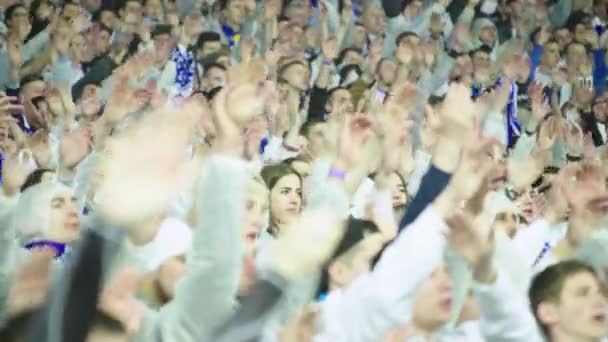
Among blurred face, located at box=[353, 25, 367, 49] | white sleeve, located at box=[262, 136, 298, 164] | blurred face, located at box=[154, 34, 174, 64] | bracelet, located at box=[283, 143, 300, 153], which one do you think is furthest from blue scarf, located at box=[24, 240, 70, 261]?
blurred face, located at box=[353, 25, 367, 49]

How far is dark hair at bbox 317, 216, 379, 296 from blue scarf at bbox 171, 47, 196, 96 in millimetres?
2612

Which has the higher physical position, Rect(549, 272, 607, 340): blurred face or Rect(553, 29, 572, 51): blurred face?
Rect(553, 29, 572, 51): blurred face

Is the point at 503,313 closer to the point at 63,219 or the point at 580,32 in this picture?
the point at 63,219

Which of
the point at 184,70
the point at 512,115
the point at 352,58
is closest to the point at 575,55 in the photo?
the point at 512,115

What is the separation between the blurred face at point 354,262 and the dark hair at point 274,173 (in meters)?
0.78

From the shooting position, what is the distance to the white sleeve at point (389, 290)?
5.52ft

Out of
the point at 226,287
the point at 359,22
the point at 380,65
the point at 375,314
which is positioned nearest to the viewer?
the point at 226,287

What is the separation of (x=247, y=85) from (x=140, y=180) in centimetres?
51

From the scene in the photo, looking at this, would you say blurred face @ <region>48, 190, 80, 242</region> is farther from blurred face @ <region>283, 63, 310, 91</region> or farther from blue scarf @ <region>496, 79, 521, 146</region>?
blue scarf @ <region>496, 79, 521, 146</region>

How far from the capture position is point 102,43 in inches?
199

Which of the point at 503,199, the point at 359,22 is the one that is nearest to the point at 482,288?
the point at 503,199

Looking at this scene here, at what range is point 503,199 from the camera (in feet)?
9.82

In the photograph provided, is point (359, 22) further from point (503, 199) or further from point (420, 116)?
point (503, 199)

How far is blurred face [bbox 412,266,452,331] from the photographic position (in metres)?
1.68
